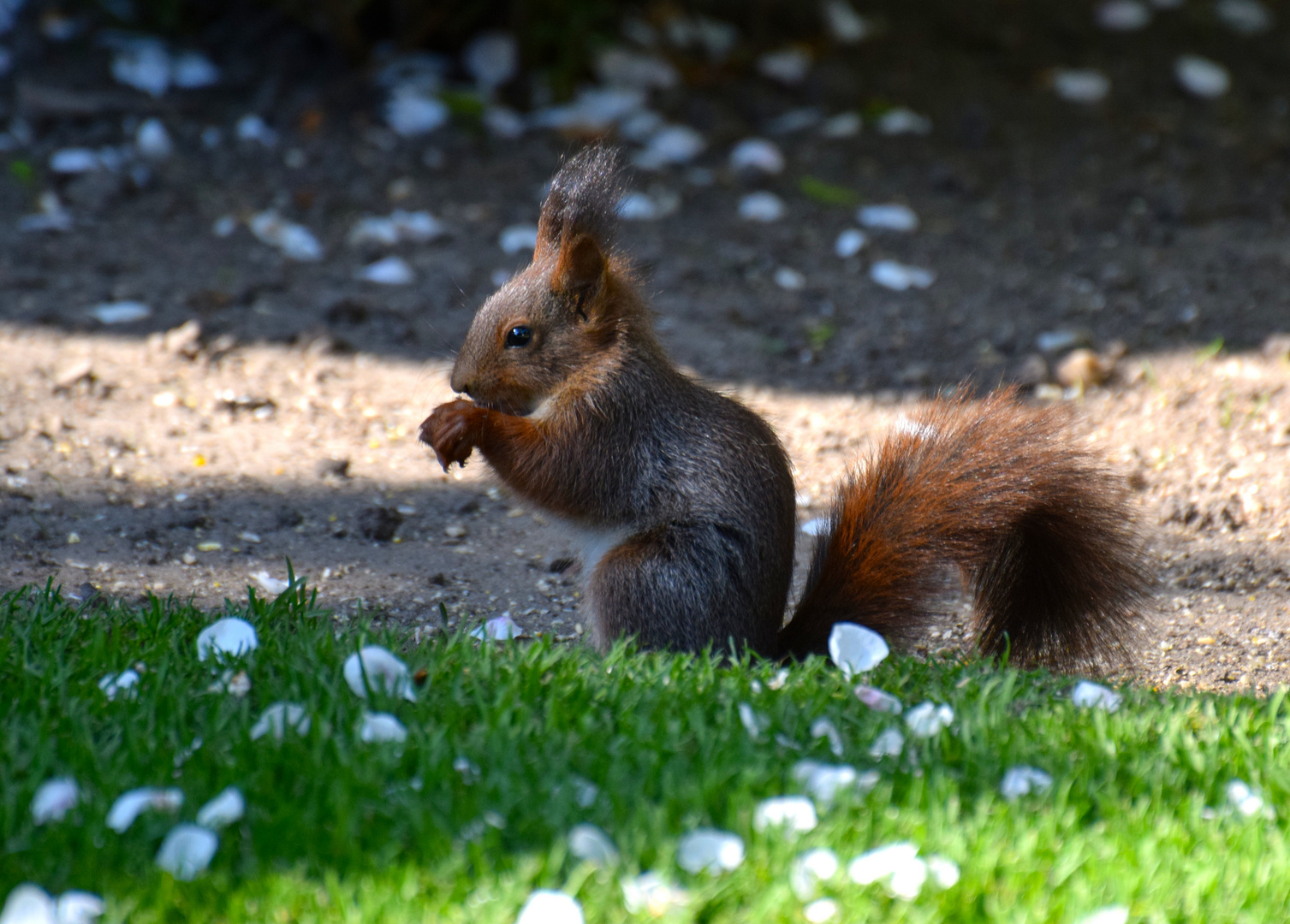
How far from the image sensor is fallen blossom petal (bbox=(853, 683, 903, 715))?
2.21 m

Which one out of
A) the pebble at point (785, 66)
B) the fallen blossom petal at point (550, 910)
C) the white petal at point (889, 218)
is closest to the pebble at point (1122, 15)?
the pebble at point (785, 66)

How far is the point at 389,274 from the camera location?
15.8ft

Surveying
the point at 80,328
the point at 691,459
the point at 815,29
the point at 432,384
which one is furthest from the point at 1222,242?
the point at 80,328

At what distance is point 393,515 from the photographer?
329cm

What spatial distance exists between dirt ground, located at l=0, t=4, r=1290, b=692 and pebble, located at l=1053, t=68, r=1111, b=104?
0.08m

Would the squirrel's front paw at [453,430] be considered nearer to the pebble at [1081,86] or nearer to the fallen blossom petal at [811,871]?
the fallen blossom petal at [811,871]

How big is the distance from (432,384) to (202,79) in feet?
8.38

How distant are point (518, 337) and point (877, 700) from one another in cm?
100

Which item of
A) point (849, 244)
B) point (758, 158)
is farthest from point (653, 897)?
point (758, 158)

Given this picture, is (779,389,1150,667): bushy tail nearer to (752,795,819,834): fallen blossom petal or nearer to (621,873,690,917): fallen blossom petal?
(752,795,819,834): fallen blossom petal

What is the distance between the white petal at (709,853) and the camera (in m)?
1.69

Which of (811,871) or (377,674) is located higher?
(811,871)

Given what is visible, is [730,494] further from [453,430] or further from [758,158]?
[758,158]

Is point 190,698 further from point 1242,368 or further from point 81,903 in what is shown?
point 1242,368
